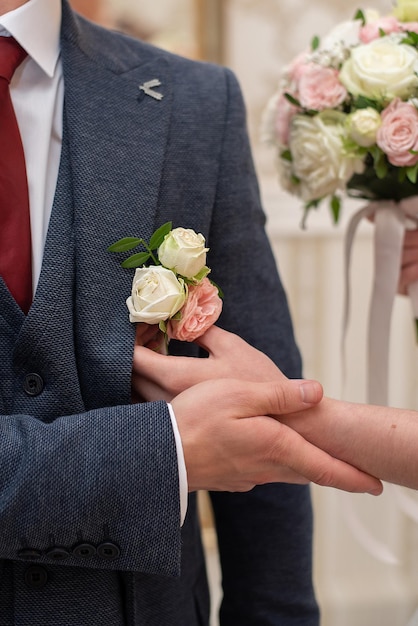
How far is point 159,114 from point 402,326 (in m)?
1.54

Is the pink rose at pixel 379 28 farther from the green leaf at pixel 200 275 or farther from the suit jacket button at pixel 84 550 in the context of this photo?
the suit jacket button at pixel 84 550

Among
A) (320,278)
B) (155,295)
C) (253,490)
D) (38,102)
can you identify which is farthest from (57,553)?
(320,278)

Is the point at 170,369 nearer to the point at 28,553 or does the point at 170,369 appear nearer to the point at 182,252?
the point at 182,252

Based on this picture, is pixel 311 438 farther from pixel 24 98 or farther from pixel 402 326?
pixel 402 326

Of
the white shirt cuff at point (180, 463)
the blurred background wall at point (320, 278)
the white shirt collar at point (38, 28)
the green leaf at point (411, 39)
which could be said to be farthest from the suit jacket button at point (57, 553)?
the blurred background wall at point (320, 278)

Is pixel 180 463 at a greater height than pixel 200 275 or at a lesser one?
lesser

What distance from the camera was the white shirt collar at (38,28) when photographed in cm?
95

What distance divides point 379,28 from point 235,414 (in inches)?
29.2

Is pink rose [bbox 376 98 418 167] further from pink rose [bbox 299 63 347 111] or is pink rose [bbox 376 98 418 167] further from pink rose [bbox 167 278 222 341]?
pink rose [bbox 167 278 222 341]

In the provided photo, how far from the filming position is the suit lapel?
91 centimetres

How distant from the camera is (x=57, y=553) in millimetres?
838

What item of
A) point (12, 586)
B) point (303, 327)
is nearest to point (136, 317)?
point (12, 586)

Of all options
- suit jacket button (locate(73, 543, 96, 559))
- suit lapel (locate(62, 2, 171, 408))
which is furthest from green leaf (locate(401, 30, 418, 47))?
suit jacket button (locate(73, 543, 96, 559))

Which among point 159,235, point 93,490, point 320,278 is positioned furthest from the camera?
point 320,278
